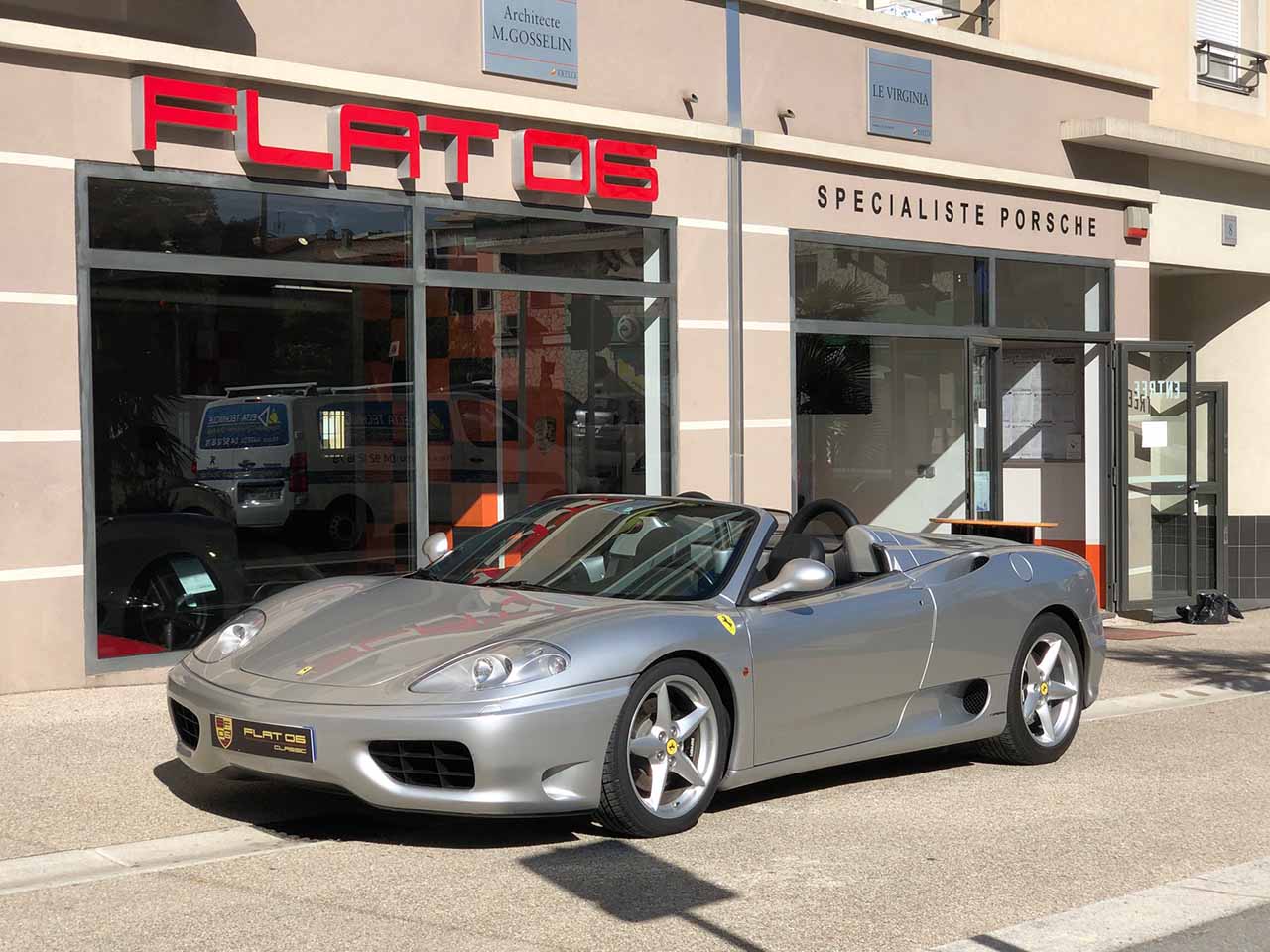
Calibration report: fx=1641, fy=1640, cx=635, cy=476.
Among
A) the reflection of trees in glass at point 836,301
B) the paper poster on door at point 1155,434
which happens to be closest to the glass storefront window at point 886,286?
the reflection of trees in glass at point 836,301

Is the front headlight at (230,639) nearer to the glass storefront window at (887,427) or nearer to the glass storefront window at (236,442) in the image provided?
the glass storefront window at (236,442)

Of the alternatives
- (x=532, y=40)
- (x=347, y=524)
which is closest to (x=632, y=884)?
(x=347, y=524)

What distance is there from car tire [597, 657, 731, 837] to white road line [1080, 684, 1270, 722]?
378 cm

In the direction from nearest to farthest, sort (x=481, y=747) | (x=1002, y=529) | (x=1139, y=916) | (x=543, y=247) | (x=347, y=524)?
1. (x=1139, y=916)
2. (x=481, y=747)
3. (x=347, y=524)
4. (x=543, y=247)
5. (x=1002, y=529)

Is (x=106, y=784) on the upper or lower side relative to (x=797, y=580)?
lower

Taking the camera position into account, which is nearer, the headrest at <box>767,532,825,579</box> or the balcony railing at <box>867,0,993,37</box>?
the headrest at <box>767,532,825,579</box>

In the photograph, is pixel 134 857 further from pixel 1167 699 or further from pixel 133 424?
pixel 1167 699

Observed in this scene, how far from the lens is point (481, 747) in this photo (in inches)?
217

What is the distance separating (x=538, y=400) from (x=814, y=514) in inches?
189

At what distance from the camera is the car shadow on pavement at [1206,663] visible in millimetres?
11023

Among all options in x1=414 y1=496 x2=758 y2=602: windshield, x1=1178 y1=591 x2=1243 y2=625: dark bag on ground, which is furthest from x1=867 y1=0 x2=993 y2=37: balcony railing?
x1=414 y1=496 x2=758 y2=602: windshield

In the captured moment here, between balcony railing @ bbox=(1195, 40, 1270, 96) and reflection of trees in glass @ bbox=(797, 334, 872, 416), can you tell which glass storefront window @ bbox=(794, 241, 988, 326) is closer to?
reflection of trees in glass @ bbox=(797, 334, 872, 416)

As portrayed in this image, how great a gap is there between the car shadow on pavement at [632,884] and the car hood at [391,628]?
0.79 metres

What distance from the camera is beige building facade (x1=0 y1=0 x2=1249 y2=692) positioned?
9.16m
